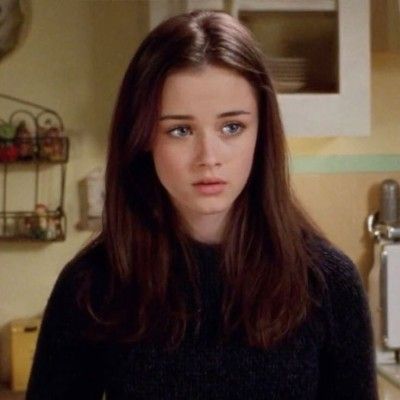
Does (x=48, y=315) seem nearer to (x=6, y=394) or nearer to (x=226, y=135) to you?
(x=226, y=135)

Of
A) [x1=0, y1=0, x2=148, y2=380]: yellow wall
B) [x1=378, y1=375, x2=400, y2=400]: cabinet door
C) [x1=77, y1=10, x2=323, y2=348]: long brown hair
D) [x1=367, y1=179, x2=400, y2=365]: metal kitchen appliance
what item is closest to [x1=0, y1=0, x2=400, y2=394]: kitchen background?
[x1=0, y1=0, x2=148, y2=380]: yellow wall

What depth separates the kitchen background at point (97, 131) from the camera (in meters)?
2.05

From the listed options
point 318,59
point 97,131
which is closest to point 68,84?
point 97,131

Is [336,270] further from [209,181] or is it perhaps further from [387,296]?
[387,296]

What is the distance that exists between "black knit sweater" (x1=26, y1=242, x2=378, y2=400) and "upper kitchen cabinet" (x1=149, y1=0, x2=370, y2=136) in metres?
0.88

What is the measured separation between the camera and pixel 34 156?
204 centimetres

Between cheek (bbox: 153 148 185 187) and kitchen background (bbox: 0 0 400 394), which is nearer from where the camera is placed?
cheek (bbox: 153 148 185 187)

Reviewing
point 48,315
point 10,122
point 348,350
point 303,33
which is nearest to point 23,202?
point 10,122

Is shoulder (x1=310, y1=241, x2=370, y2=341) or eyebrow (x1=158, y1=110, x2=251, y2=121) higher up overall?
eyebrow (x1=158, y1=110, x2=251, y2=121)

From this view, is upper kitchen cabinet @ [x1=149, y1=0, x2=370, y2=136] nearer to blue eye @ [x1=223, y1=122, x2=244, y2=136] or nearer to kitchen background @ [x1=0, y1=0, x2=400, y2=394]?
kitchen background @ [x1=0, y1=0, x2=400, y2=394]

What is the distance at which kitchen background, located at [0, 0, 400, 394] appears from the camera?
2051mm

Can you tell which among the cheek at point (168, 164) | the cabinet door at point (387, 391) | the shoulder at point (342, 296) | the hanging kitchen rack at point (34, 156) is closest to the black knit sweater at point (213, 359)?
the shoulder at point (342, 296)

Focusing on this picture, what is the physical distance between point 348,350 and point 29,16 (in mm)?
1376

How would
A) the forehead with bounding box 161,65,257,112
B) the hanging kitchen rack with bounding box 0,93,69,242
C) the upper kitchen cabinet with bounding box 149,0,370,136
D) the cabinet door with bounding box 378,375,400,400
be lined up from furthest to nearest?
1. the hanging kitchen rack with bounding box 0,93,69,242
2. the upper kitchen cabinet with bounding box 149,0,370,136
3. the cabinet door with bounding box 378,375,400,400
4. the forehead with bounding box 161,65,257,112
